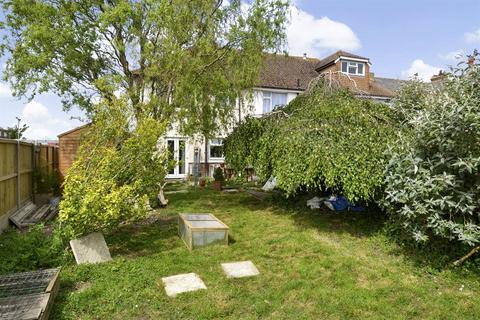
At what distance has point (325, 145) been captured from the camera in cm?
700

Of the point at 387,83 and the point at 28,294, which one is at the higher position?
the point at 387,83

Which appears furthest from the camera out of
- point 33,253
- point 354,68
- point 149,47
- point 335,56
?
point 354,68

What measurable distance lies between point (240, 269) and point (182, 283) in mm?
1051

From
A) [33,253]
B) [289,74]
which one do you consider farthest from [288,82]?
[33,253]

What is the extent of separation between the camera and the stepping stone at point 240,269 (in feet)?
17.5

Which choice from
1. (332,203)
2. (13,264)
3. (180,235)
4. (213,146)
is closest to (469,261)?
(332,203)

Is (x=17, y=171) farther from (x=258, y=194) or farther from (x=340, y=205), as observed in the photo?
(x=340, y=205)

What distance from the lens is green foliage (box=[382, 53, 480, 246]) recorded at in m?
5.13

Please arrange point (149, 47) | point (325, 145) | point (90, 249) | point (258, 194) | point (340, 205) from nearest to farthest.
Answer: point (90, 249), point (325, 145), point (340, 205), point (149, 47), point (258, 194)

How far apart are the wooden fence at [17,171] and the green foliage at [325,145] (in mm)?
5692

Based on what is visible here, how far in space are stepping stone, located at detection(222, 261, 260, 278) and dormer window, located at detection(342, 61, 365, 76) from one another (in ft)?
65.9

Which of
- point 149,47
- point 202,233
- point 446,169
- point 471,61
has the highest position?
point 149,47

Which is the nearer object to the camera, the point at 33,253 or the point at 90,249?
the point at 33,253

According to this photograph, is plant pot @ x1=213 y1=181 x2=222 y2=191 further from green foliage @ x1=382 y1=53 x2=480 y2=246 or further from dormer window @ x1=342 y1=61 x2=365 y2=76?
dormer window @ x1=342 y1=61 x2=365 y2=76
